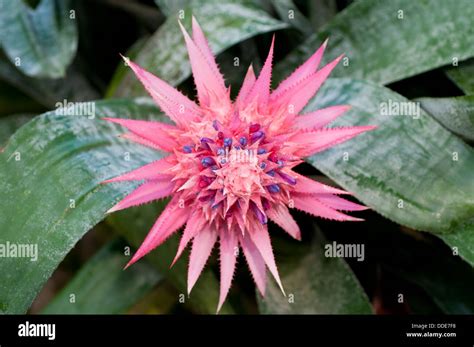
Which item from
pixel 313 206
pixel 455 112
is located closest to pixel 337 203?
pixel 313 206

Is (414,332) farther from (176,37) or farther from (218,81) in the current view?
(176,37)

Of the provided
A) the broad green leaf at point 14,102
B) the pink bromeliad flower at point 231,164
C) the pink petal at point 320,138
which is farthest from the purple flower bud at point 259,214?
the broad green leaf at point 14,102

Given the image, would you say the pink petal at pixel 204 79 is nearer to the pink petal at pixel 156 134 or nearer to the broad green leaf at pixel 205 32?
the pink petal at pixel 156 134

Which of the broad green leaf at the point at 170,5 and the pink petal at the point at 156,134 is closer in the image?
the pink petal at the point at 156,134

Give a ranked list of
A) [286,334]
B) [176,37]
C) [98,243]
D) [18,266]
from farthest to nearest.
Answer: [98,243], [176,37], [286,334], [18,266]

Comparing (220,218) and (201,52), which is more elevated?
(201,52)

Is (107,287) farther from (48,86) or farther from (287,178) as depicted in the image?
(287,178)

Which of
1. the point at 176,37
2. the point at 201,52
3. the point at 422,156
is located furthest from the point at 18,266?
the point at 422,156
